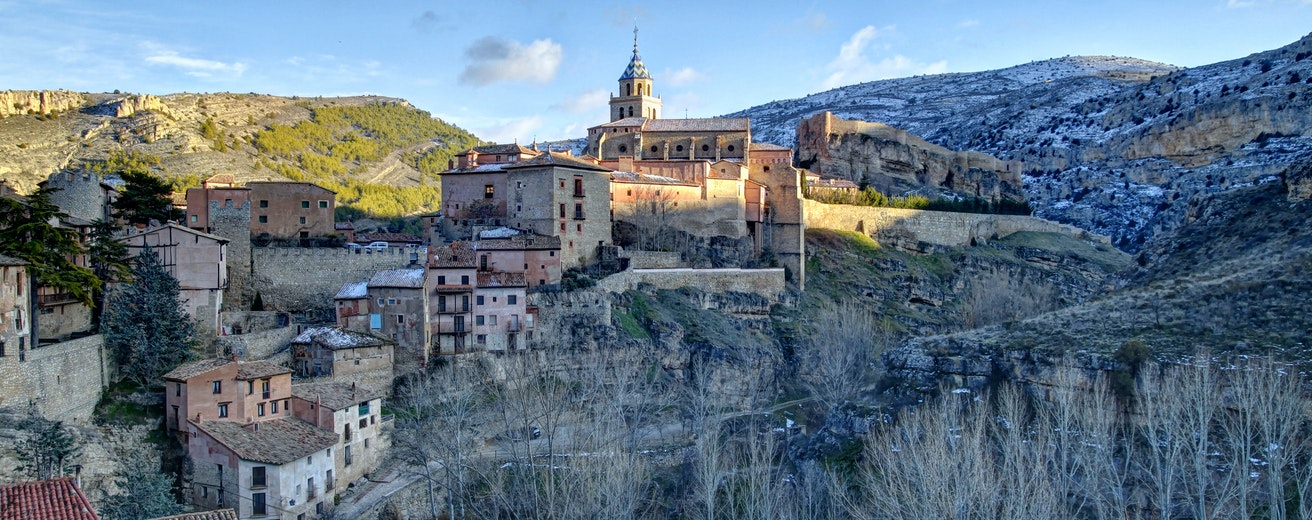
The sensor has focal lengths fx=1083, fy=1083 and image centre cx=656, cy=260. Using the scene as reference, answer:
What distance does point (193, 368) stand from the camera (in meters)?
36.0

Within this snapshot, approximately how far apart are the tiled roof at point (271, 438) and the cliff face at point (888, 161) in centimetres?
5365

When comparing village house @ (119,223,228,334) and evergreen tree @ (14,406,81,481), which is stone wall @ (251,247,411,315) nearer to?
village house @ (119,223,228,334)

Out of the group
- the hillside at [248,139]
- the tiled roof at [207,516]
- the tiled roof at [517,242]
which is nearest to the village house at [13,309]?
the tiled roof at [207,516]

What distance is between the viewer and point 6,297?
30.9 metres

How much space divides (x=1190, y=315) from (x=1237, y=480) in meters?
9.10

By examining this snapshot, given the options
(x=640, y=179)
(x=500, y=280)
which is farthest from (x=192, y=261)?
(x=640, y=179)

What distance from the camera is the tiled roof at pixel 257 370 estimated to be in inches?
1427

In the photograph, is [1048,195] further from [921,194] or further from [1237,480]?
[1237,480]

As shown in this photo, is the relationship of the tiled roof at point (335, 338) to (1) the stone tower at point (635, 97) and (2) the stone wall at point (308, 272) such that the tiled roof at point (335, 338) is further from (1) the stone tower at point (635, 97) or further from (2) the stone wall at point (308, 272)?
(1) the stone tower at point (635, 97)

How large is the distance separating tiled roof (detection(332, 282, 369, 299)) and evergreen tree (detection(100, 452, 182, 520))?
12039 mm

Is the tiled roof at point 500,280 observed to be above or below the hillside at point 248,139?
below

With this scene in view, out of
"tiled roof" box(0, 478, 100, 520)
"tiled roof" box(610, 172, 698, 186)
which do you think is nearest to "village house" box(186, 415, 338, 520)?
"tiled roof" box(0, 478, 100, 520)

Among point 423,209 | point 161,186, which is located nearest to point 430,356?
point 161,186

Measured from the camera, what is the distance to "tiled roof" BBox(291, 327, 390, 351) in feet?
135
